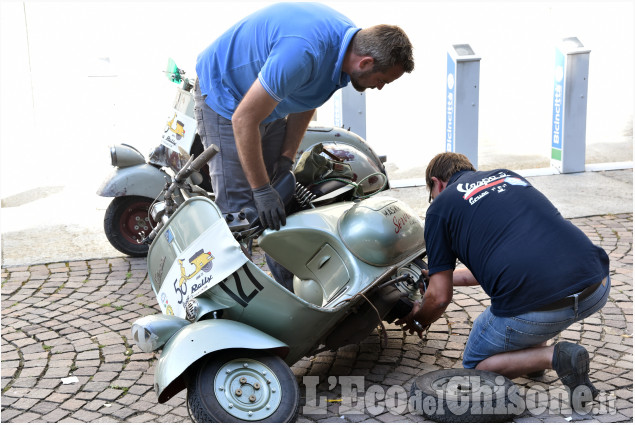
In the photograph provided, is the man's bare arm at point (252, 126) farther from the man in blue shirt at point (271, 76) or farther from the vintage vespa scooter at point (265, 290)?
the vintage vespa scooter at point (265, 290)

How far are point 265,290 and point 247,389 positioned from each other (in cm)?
42

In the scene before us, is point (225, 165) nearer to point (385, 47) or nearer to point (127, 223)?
point (385, 47)

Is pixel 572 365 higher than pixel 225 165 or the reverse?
the reverse

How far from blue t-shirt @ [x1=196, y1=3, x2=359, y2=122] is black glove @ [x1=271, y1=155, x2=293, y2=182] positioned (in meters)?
0.26

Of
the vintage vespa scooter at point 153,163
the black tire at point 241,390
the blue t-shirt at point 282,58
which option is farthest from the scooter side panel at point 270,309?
the vintage vespa scooter at point 153,163

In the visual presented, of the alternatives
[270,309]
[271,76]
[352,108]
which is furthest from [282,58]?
[352,108]

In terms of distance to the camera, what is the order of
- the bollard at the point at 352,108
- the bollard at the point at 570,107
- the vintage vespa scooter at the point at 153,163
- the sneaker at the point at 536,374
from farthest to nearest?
the bollard at the point at 570,107 → the bollard at the point at 352,108 → the vintage vespa scooter at the point at 153,163 → the sneaker at the point at 536,374

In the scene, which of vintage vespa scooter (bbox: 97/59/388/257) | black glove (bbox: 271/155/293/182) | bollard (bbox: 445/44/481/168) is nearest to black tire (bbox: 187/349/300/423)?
black glove (bbox: 271/155/293/182)

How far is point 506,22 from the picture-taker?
1070cm

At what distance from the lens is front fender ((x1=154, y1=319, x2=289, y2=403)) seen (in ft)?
9.23

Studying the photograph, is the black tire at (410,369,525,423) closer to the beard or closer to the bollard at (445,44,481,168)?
the beard

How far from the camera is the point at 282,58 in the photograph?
3186 millimetres

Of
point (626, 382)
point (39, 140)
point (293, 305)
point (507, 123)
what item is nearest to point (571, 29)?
point (507, 123)

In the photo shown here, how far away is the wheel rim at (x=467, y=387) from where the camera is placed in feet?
10.2
